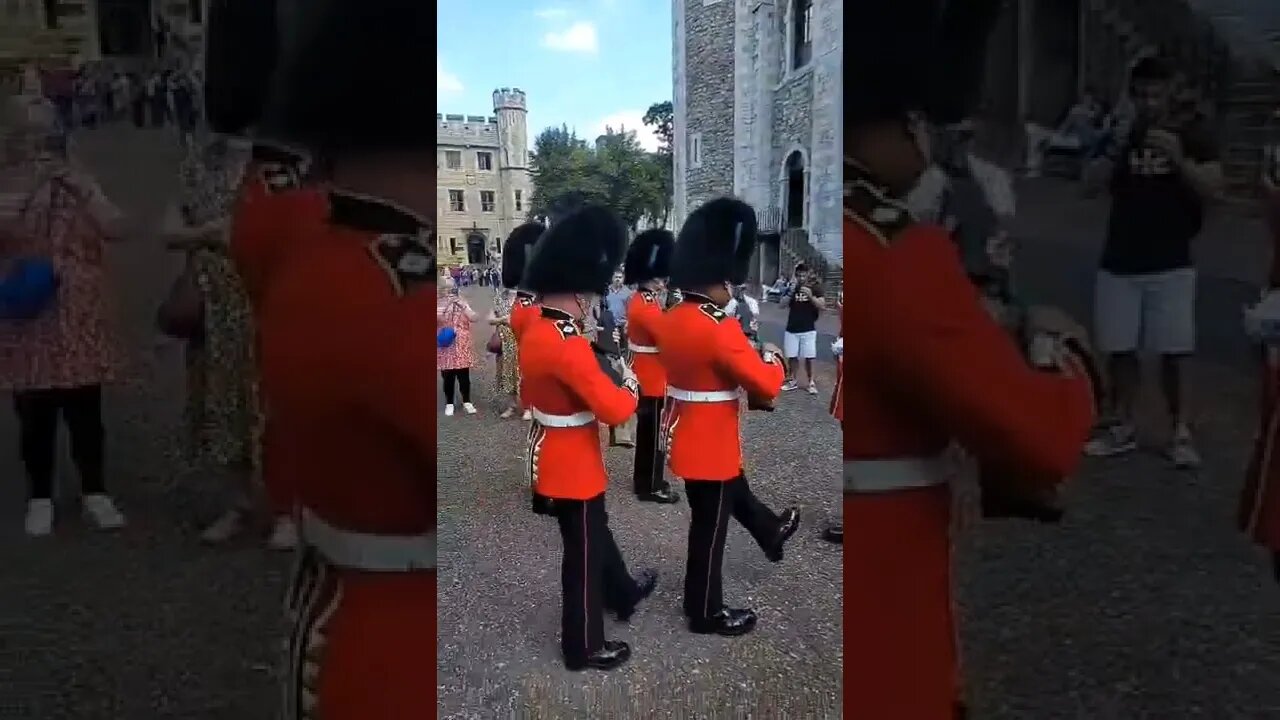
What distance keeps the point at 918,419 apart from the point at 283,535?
117 cm

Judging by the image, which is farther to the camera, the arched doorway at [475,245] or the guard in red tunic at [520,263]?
the guard in red tunic at [520,263]

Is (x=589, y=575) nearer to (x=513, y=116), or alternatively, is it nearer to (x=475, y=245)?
(x=475, y=245)

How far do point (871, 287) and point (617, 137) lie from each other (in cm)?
95

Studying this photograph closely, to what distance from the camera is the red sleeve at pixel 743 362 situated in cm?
227

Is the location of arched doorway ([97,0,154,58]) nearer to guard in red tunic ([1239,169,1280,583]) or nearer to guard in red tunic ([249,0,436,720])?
guard in red tunic ([249,0,436,720])

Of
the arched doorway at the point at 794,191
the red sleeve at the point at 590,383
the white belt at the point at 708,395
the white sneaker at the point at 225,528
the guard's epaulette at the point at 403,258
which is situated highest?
the arched doorway at the point at 794,191

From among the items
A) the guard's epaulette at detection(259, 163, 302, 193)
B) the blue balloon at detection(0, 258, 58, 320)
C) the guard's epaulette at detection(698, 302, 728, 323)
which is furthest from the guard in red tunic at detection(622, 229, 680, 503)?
the blue balloon at detection(0, 258, 58, 320)

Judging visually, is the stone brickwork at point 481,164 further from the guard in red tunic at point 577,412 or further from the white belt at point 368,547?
the white belt at point 368,547

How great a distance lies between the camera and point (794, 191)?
205cm

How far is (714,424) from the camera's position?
7.93ft

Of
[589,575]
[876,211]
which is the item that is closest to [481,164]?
[876,211]

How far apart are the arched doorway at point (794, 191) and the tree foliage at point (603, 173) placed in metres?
0.34

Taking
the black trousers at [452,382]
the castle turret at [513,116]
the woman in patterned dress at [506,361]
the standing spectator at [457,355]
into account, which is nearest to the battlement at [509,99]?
the castle turret at [513,116]

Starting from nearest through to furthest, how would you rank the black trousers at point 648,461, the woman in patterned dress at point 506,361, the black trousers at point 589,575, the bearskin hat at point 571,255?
the black trousers at point 589,575 → the bearskin hat at point 571,255 → the black trousers at point 648,461 → the woman in patterned dress at point 506,361
